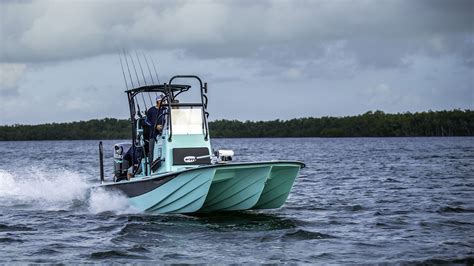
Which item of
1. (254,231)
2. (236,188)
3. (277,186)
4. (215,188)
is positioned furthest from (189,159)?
(254,231)

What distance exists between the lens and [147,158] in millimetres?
18375

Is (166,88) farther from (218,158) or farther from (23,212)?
(23,212)

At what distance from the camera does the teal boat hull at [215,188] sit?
16.1 m

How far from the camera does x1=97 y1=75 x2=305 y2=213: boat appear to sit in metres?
16.3

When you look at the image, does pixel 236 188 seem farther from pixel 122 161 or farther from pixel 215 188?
pixel 122 161

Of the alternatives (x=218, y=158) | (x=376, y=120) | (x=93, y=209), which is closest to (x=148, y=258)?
(x=218, y=158)

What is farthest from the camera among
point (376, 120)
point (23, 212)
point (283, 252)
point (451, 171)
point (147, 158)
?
point (376, 120)

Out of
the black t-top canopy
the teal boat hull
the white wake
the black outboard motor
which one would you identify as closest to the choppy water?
the white wake

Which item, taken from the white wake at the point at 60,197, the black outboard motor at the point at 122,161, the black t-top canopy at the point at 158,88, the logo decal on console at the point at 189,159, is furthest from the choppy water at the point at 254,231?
the black t-top canopy at the point at 158,88

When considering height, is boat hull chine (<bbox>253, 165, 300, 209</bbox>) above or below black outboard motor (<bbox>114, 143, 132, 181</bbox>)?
below

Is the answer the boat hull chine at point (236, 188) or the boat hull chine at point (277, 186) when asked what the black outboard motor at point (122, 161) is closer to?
the boat hull chine at point (236, 188)

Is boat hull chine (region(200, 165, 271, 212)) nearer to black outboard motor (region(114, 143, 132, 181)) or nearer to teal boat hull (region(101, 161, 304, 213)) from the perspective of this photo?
teal boat hull (region(101, 161, 304, 213))

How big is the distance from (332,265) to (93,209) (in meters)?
8.85

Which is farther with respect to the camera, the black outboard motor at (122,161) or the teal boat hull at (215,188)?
the black outboard motor at (122,161)
